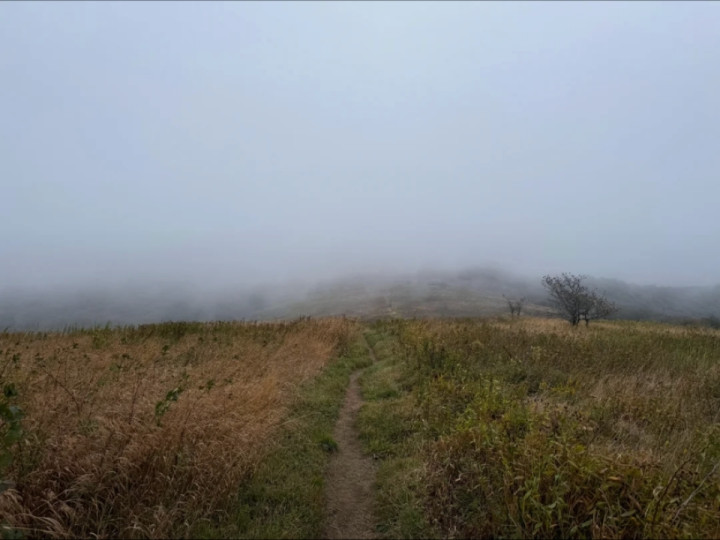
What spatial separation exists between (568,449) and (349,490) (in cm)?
318

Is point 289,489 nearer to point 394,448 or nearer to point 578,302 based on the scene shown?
point 394,448

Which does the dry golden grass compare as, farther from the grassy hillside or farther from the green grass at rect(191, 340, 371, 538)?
the green grass at rect(191, 340, 371, 538)

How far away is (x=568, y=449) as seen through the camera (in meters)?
4.99

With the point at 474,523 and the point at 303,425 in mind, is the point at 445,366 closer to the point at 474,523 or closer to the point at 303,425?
the point at 303,425

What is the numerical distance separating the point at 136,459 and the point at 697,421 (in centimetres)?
911

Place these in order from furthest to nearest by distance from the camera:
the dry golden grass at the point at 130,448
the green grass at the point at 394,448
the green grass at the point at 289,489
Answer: the green grass at the point at 394,448
the green grass at the point at 289,489
the dry golden grass at the point at 130,448

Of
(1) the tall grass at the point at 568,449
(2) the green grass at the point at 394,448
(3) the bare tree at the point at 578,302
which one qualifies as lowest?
(2) the green grass at the point at 394,448

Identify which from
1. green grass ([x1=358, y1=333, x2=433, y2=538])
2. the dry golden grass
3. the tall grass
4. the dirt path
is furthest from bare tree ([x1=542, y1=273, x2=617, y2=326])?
→ the dry golden grass

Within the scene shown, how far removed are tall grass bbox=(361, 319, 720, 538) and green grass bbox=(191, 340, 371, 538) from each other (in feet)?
3.33

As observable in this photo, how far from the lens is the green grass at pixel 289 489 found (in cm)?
469

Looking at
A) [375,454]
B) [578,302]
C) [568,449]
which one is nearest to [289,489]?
[375,454]

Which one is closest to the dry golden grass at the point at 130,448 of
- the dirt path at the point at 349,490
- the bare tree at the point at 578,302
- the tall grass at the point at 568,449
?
the dirt path at the point at 349,490

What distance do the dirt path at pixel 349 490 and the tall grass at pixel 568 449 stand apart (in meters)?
0.37

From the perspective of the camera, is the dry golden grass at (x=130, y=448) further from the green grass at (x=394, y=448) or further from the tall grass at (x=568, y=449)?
the tall grass at (x=568, y=449)
